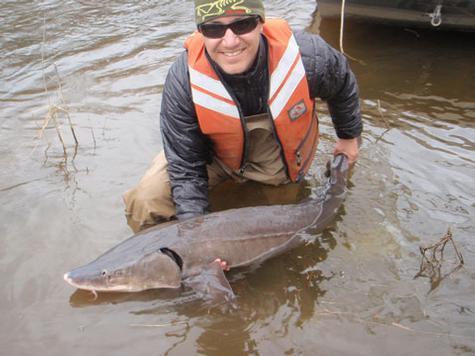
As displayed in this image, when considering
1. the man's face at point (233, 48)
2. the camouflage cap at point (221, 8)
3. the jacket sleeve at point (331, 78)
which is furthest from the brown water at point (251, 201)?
the camouflage cap at point (221, 8)

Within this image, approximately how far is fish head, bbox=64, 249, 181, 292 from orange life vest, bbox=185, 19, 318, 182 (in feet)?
3.09

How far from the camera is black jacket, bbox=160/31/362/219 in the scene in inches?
138

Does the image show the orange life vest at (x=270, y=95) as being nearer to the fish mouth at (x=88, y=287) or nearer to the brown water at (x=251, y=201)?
the brown water at (x=251, y=201)

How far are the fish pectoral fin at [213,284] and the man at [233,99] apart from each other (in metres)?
0.43

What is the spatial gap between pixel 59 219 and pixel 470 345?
2.88 m

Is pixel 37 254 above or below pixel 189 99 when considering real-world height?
below

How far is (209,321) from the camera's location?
303 cm

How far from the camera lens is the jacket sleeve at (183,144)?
352cm

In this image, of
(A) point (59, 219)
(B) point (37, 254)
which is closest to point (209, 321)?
(B) point (37, 254)

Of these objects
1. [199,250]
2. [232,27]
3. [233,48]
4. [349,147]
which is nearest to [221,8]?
[232,27]

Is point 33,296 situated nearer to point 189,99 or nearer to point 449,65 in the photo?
point 189,99

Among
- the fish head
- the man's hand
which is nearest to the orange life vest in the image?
the man's hand

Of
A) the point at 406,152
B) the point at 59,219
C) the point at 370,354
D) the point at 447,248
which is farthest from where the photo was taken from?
the point at 406,152

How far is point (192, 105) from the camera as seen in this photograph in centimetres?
353
